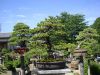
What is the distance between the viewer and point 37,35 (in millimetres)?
17062

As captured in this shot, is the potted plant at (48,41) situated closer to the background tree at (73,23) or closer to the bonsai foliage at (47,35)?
the bonsai foliage at (47,35)

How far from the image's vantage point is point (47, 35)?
17172mm

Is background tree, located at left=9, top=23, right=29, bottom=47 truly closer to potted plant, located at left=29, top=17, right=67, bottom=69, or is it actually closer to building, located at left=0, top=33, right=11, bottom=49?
potted plant, located at left=29, top=17, right=67, bottom=69

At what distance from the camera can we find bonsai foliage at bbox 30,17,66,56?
17094 mm

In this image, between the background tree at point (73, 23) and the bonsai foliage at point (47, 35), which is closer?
the bonsai foliage at point (47, 35)

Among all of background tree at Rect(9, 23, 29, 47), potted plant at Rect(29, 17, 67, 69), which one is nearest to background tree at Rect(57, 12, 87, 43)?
background tree at Rect(9, 23, 29, 47)

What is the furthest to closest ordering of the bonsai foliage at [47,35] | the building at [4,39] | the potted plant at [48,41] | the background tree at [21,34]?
the building at [4,39], the background tree at [21,34], the bonsai foliage at [47,35], the potted plant at [48,41]

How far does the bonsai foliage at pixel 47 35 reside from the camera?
17094 mm

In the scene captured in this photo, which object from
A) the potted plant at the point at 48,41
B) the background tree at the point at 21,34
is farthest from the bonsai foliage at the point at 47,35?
the background tree at the point at 21,34

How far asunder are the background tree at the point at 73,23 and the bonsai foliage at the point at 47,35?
719 inches

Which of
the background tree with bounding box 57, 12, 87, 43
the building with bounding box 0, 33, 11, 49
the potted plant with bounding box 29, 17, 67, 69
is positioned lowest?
the potted plant with bounding box 29, 17, 67, 69

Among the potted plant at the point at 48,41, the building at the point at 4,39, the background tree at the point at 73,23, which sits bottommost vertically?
the potted plant at the point at 48,41

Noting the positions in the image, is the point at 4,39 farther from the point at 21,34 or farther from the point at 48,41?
the point at 48,41

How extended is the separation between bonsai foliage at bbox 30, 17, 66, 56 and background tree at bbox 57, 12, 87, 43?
59.9 ft
